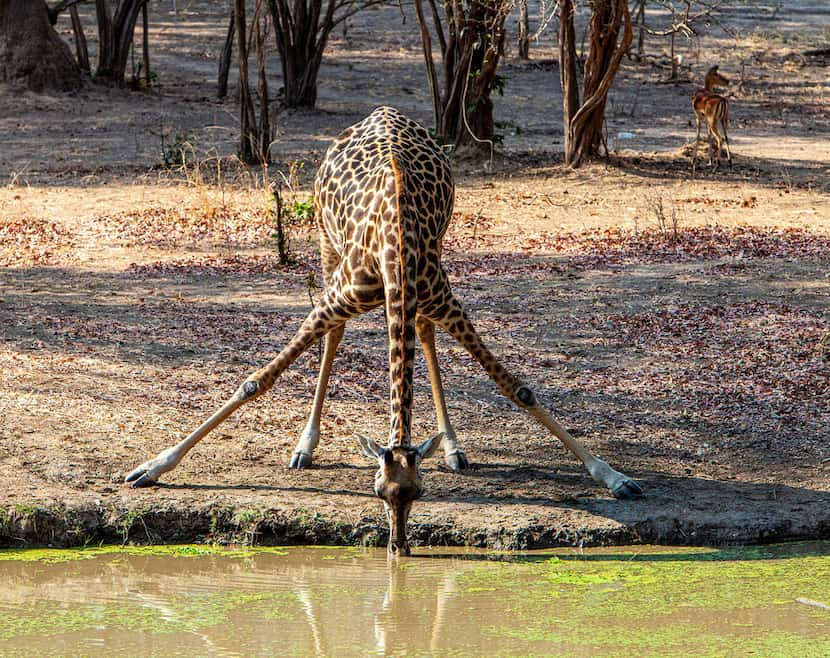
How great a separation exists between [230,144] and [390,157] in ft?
40.0

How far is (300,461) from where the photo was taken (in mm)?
6680

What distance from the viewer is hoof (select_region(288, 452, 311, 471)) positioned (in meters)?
6.66

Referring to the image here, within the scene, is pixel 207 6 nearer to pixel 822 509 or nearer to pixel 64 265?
pixel 64 265

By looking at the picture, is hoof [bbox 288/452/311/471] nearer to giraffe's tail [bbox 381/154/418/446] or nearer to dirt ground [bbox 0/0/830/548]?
dirt ground [bbox 0/0/830/548]

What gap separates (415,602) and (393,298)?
1.45 metres

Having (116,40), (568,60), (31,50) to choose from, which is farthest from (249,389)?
(116,40)

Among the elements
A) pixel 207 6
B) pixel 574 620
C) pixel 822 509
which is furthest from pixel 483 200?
pixel 207 6

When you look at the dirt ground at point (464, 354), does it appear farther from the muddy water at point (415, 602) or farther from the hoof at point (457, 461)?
the muddy water at point (415, 602)

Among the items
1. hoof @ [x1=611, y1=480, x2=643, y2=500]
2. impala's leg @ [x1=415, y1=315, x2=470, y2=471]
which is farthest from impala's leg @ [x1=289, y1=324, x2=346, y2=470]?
hoof @ [x1=611, y1=480, x2=643, y2=500]

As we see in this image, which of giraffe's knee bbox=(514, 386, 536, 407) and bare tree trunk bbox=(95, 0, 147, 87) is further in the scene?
bare tree trunk bbox=(95, 0, 147, 87)

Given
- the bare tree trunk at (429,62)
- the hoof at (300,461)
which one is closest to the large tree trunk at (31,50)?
the bare tree trunk at (429,62)

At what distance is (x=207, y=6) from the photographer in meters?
33.6

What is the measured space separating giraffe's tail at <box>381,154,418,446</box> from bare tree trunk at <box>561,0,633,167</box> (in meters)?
9.46

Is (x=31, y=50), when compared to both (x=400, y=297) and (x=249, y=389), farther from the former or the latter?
(x=400, y=297)
